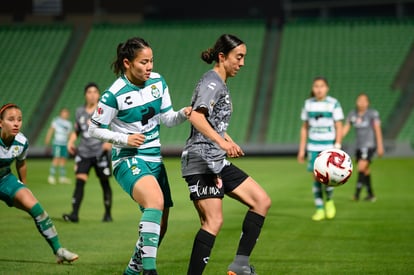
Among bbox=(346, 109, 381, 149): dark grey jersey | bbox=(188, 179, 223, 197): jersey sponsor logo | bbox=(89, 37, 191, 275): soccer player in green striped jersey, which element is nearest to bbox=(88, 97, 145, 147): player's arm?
bbox=(89, 37, 191, 275): soccer player in green striped jersey

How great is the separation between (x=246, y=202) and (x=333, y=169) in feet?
7.67

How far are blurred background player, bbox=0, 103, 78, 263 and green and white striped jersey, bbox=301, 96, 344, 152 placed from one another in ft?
20.8

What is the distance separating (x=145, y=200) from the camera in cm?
714

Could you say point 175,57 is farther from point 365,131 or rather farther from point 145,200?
point 145,200

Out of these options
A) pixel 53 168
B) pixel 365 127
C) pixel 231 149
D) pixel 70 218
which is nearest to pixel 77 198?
pixel 70 218

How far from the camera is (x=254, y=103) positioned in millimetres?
38875

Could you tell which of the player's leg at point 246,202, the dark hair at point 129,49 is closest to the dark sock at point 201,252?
the player's leg at point 246,202

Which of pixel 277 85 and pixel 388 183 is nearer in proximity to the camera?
pixel 388 183

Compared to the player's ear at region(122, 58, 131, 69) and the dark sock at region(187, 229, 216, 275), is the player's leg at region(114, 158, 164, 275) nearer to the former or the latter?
the dark sock at region(187, 229, 216, 275)

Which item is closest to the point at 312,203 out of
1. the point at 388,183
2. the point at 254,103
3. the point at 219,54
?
the point at 388,183

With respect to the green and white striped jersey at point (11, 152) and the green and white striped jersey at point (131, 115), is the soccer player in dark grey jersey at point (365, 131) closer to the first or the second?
the green and white striped jersey at point (11, 152)

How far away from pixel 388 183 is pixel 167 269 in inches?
542

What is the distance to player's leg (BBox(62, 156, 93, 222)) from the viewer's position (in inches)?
531

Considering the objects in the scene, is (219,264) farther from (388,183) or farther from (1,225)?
(388,183)
